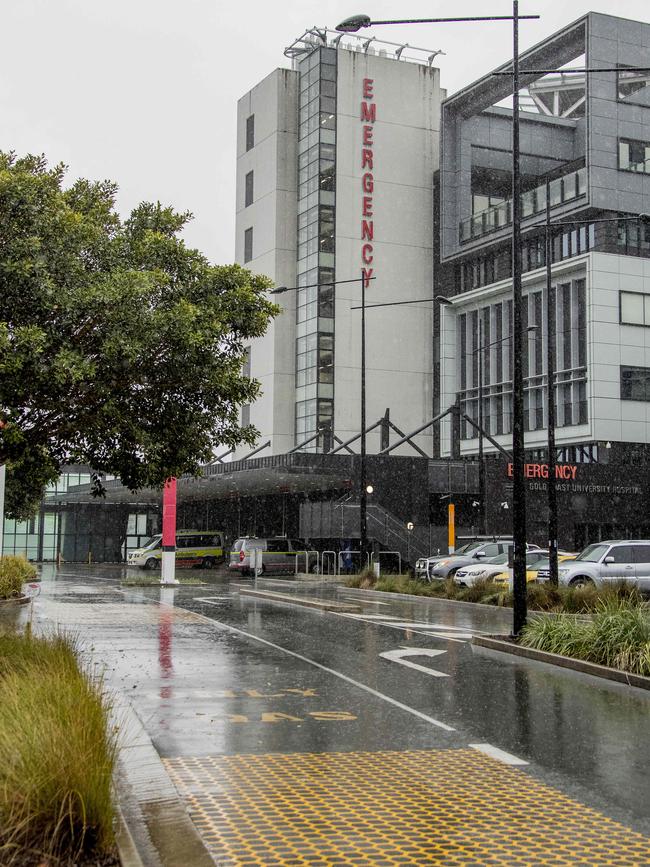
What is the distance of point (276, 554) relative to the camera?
A: 165 ft

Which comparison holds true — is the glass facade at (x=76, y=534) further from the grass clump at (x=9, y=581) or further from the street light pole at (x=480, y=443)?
the grass clump at (x=9, y=581)

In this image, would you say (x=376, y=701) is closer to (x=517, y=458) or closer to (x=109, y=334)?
(x=109, y=334)

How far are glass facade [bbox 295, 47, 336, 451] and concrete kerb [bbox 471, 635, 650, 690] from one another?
5522cm

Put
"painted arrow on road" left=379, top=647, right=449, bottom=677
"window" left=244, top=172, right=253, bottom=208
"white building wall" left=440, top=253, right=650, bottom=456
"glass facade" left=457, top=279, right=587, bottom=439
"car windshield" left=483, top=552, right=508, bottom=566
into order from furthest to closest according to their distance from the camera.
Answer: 1. "window" left=244, top=172, right=253, bottom=208
2. "glass facade" left=457, top=279, right=587, bottom=439
3. "white building wall" left=440, top=253, right=650, bottom=456
4. "car windshield" left=483, top=552, right=508, bottom=566
5. "painted arrow on road" left=379, top=647, right=449, bottom=677

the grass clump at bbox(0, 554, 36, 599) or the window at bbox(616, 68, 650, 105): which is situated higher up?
the window at bbox(616, 68, 650, 105)

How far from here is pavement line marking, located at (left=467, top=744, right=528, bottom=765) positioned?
28.4 ft

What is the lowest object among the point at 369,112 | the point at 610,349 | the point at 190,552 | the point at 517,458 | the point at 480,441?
the point at 190,552

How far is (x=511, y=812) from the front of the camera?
23.1ft

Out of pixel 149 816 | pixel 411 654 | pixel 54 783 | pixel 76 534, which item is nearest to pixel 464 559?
pixel 411 654

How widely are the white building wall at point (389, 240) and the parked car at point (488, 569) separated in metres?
40.2

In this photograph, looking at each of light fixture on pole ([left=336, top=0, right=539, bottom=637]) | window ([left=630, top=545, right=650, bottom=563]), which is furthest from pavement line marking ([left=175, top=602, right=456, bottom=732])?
window ([left=630, top=545, right=650, bottom=563])

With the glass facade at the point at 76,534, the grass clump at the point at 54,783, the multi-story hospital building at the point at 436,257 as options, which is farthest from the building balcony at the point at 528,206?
the grass clump at the point at 54,783

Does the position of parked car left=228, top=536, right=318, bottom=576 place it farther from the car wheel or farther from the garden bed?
the car wheel

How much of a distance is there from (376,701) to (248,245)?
71.1 meters
